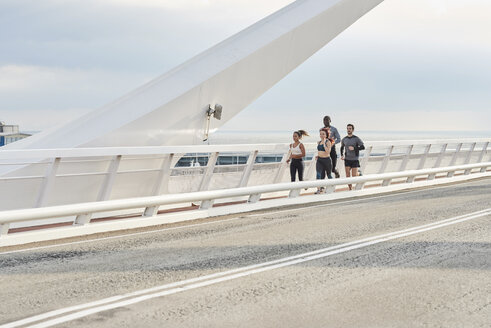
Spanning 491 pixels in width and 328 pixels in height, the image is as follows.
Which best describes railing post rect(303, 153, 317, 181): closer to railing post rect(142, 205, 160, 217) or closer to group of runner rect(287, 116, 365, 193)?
group of runner rect(287, 116, 365, 193)

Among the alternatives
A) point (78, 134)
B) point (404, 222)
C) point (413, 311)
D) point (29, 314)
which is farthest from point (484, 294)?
point (78, 134)

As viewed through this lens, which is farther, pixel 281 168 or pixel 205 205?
A: pixel 281 168

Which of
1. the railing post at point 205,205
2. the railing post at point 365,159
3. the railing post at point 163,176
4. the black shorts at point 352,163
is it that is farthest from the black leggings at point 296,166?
the railing post at point 163,176

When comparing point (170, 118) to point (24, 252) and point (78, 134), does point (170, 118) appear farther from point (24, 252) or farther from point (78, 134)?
point (24, 252)

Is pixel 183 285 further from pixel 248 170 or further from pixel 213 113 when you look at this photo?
pixel 213 113

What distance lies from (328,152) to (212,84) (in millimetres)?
4209

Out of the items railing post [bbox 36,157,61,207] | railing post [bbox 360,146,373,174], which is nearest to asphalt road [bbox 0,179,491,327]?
railing post [bbox 36,157,61,207]

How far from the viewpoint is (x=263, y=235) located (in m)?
12.1

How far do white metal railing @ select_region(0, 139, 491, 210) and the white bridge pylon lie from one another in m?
1.16

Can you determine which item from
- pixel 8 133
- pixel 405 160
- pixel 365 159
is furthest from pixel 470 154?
pixel 8 133

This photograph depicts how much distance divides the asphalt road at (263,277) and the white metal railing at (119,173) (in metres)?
1.87

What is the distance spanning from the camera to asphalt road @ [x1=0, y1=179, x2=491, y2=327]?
6.72 meters

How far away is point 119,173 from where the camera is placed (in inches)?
601

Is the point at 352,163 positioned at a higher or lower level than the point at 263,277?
higher
